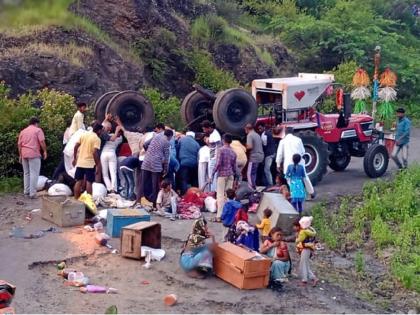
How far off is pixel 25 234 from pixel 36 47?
8.05m

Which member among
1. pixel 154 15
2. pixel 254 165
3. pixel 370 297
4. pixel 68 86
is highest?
pixel 154 15

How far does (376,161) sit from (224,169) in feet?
19.1

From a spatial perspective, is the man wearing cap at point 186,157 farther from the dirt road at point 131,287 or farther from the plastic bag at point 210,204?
the dirt road at point 131,287

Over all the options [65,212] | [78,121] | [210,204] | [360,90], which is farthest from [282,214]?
[360,90]

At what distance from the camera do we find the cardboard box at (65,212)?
14.1 metres

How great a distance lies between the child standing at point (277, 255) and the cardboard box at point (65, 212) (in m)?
3.82

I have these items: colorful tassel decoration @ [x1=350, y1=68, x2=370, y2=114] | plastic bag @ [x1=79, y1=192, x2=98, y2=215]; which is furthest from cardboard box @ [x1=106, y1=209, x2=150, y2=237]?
colorful tassel decoration @ [x1=350, y1=68, x2=370, y2=114]

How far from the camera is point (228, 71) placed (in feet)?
90.0

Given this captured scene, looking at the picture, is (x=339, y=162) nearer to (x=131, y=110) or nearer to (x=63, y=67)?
(x=131, y=110)

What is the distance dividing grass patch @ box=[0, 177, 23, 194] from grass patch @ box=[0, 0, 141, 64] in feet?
19.0

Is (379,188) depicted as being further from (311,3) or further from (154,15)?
(311,3)

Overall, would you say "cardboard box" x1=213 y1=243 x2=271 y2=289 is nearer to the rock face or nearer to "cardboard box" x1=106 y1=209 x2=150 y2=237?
"cardboard box" x1=106 y1=209 x2=150 y2=237

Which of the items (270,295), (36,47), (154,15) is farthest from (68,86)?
(270,295)

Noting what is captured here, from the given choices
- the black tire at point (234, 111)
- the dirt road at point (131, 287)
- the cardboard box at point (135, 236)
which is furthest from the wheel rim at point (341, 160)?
the cardboard box at point (135, 236)
